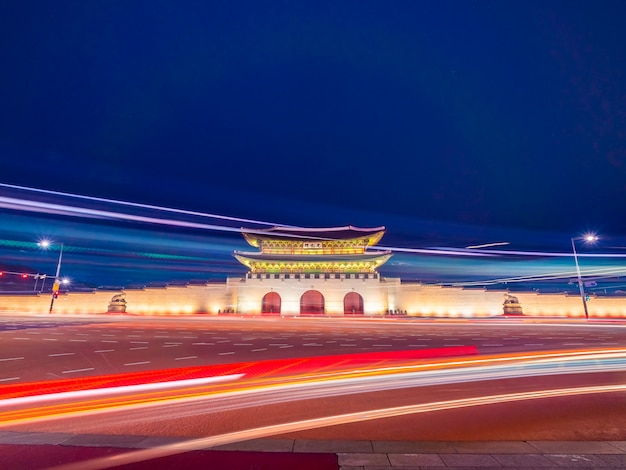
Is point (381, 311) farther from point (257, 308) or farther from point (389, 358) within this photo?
point (389, 358)

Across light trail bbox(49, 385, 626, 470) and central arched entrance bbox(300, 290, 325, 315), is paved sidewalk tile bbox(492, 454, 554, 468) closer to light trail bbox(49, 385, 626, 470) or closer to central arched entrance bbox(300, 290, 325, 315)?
light trail bbox(49, 385, 626, 470)

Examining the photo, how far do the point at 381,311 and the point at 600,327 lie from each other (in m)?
18.1

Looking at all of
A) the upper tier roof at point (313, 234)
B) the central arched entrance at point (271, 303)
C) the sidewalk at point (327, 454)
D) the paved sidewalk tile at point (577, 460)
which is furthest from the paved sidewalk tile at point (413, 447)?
the upper tier roof at point (313, 234)

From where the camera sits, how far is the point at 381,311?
3394 cm

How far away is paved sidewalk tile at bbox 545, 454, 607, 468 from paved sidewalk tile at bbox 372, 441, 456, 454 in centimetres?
103

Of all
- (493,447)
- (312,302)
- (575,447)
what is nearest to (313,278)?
(312,302)

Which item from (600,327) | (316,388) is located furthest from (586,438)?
(600,327)

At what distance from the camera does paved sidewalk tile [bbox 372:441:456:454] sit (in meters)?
3.54

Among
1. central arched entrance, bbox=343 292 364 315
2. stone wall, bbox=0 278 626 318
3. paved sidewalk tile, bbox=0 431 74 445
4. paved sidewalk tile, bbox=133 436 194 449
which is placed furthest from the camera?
central arched entrance, bbox=343 292 364 315

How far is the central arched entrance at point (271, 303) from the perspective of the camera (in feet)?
116

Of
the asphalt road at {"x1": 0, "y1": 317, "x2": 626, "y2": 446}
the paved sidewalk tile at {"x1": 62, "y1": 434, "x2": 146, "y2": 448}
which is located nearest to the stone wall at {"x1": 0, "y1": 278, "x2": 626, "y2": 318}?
the asphalt road at {"x1": 0, "y1": 317, "x2": 626, "y2": 446}

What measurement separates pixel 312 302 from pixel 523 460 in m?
32.7

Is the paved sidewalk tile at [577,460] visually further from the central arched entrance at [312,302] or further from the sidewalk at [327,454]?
the central arched entrance at [312,302]

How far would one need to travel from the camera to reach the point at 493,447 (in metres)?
3.66
